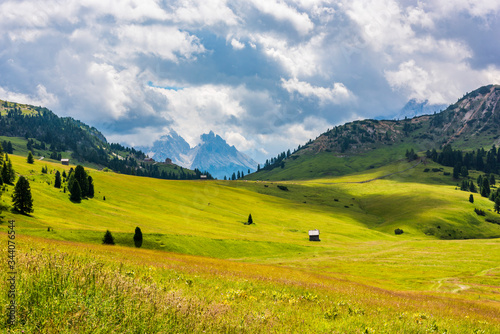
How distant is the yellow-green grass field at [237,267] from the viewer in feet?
25.7

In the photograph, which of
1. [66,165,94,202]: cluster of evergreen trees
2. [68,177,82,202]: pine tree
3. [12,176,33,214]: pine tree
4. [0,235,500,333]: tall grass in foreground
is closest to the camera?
[0,235,500,333]: tall grass in foreground

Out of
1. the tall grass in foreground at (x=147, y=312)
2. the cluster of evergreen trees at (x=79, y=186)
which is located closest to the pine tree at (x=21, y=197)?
the cluster of evergreen trees at (x=79, y=186)

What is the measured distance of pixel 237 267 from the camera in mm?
31547

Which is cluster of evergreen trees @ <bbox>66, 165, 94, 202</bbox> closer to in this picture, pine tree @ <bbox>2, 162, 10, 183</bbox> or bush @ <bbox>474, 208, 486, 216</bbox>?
pine tree @ <bbox>2, 162, 10, 183</bbox>

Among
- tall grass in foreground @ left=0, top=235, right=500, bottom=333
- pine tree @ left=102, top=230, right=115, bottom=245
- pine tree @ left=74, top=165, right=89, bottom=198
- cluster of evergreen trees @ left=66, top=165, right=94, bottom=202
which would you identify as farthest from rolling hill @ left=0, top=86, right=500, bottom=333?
pine tree @ left=74, top=165, right=89, bottom=198

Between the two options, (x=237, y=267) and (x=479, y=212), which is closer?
(x=237, y=267)

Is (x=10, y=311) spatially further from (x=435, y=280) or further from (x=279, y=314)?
(x=435, y=280)

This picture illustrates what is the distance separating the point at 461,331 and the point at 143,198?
13044 centimetres

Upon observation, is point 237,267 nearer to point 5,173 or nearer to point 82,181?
point 5,173

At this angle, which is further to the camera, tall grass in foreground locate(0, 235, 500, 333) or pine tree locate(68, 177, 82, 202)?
pine tree locate(68, 177, 82, 202)

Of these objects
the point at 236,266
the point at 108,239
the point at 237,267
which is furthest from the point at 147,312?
the point at 108,239

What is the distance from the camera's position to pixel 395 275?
59500 mm

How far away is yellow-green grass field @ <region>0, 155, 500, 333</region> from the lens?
7.83 metres

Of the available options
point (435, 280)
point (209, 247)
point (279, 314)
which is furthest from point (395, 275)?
point (279, 314)
